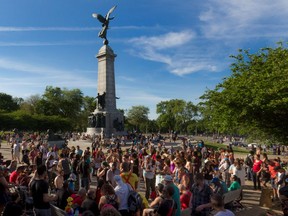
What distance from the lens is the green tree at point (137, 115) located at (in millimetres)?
101438

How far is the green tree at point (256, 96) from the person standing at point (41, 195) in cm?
1244

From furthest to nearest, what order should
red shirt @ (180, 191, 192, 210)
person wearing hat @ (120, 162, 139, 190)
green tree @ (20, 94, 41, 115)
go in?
green tree @ (20, 94, 41, 115), person wearing hat @ (120, 162, 139, 190), red shirt @ (180, 191, 192, 210)

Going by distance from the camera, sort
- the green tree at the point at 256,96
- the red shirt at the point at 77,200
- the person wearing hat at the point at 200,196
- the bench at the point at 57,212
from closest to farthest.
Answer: the bench at the point at 57,212 < the red shirt at the point at 77,200 < the person wearing hat at the point at 200,196 < the green tree at the point at 256,96

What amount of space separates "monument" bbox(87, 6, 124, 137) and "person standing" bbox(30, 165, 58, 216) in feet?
108

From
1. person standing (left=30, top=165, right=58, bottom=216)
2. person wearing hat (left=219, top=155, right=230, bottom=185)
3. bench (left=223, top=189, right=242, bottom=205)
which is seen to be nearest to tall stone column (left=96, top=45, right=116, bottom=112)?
person wearing hat (left=219, top=155, right=230, bottom=185)

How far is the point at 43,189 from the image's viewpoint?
5.27m

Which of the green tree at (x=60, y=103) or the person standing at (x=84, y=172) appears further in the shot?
the green tree at (x=60, y=103)

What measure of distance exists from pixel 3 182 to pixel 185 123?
322 ft

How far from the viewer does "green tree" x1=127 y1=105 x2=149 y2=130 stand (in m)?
101

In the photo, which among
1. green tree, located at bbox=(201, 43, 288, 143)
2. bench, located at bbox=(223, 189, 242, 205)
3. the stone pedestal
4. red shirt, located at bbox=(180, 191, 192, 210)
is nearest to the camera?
red shirt, located at bbox=(180, 191, 192, 210)

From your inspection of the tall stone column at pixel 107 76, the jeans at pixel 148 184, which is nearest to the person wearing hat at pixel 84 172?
the jeans at pixel 148 184

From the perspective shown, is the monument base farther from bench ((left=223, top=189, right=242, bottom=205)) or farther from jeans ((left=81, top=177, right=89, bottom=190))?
bench ((left=223, top=189, right=242, bottom=205))

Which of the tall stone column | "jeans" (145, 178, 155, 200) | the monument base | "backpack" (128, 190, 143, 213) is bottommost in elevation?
"jeans" (145, 178, 155, 200)

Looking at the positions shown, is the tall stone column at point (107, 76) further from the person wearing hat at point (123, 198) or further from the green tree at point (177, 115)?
the green tree at point (177, 115)
